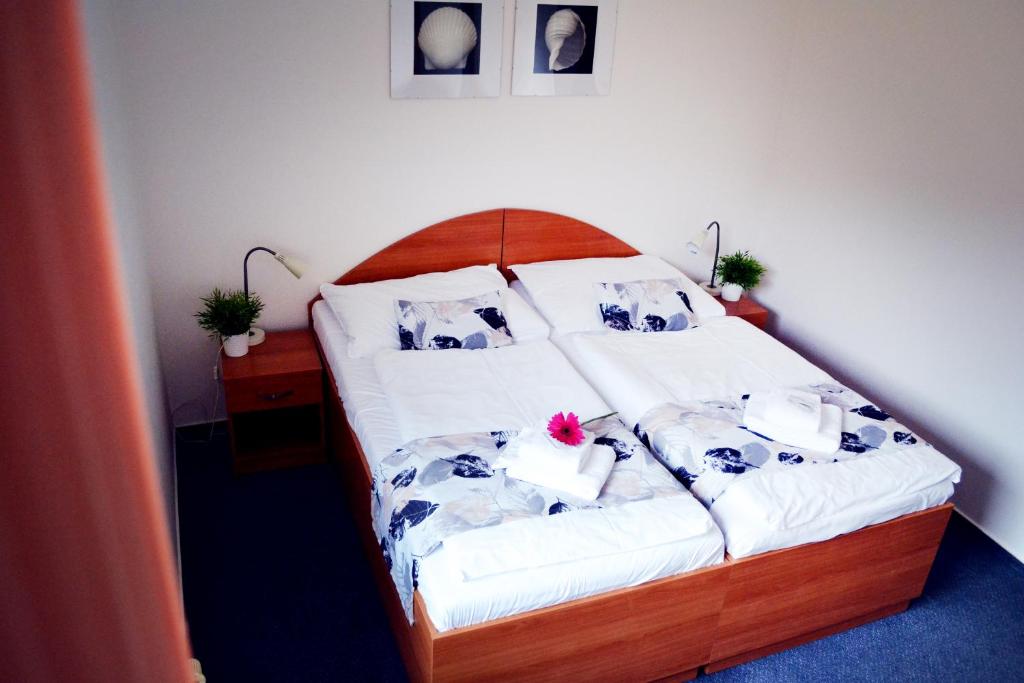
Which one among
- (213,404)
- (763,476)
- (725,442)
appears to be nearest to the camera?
(763,476)

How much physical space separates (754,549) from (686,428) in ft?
1.58

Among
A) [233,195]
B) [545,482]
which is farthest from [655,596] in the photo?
[233,195]

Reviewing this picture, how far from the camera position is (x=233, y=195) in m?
2.98

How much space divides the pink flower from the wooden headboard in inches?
56.0

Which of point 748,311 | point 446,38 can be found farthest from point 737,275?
point 446,38

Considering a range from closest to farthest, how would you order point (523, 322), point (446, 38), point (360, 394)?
point (360, 394) < point (446, 38) < point (523, 322)

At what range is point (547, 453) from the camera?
2145 mm

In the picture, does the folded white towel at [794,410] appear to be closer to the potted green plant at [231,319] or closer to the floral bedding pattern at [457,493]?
the floral bedding pattern at [457,493]

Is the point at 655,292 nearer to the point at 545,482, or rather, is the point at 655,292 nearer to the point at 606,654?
the point at 545,482

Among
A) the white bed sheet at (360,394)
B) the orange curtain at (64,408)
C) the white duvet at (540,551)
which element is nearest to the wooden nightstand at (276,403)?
the white bed sheet at (360,394)

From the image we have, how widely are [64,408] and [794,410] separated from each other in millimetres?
2506

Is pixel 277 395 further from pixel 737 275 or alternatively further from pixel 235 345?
pixel 737 275

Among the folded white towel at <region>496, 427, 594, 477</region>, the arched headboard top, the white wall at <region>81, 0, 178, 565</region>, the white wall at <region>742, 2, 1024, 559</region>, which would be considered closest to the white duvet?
the folded white towel at <region>496, 427, 594, 477</region>

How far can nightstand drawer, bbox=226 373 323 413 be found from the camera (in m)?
2.85
